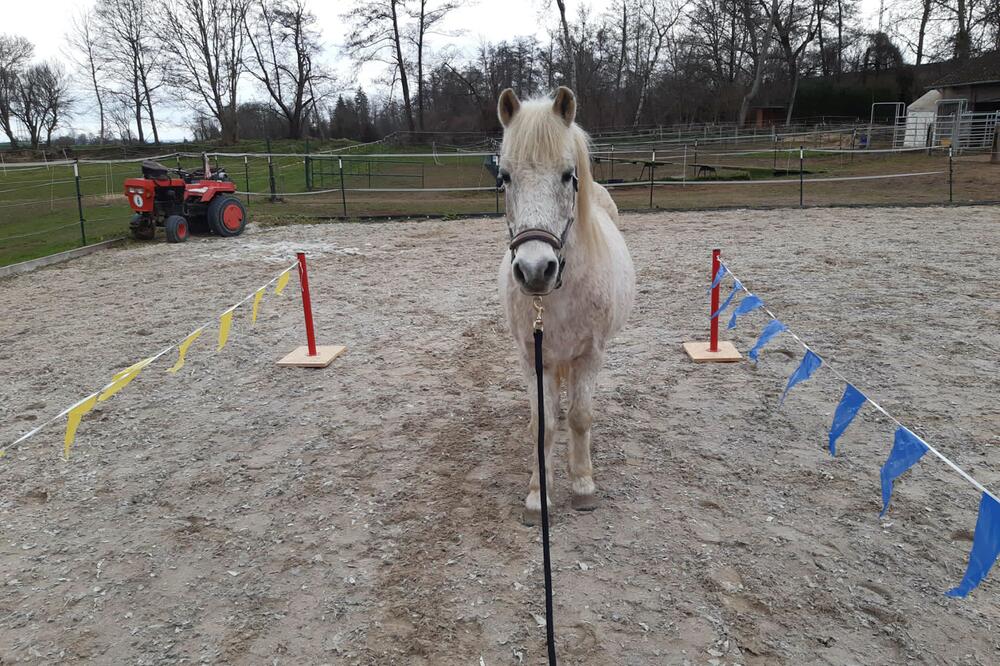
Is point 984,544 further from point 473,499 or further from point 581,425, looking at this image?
point 473,499

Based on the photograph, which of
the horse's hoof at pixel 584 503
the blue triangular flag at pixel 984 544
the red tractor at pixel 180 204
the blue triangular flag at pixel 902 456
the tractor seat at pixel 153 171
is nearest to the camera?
the blue triangular flag at pixel 984 544

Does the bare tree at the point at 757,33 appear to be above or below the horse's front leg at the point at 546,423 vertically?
above

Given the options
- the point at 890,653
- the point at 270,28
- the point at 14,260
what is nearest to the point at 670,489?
the point at 890,653

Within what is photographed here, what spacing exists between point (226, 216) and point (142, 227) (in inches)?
60.5

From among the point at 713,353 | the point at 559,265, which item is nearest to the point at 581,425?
the point at 559,265

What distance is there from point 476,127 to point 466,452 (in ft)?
107

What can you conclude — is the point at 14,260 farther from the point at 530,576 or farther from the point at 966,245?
the point at 966,245

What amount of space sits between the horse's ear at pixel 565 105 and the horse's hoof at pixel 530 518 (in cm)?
194

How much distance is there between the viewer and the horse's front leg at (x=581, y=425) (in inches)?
123

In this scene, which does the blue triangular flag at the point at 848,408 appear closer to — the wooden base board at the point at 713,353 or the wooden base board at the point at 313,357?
the wooden base board at the point at 713,353

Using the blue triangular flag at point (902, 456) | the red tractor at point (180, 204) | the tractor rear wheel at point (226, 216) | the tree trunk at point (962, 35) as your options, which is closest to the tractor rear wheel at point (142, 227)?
the red tractor at point (180, 204)

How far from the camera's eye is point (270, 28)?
3838 centimetres

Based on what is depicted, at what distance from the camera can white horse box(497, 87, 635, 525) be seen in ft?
7.32

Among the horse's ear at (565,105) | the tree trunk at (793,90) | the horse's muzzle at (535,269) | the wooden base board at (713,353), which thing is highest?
the tree trunk at (793,90)
